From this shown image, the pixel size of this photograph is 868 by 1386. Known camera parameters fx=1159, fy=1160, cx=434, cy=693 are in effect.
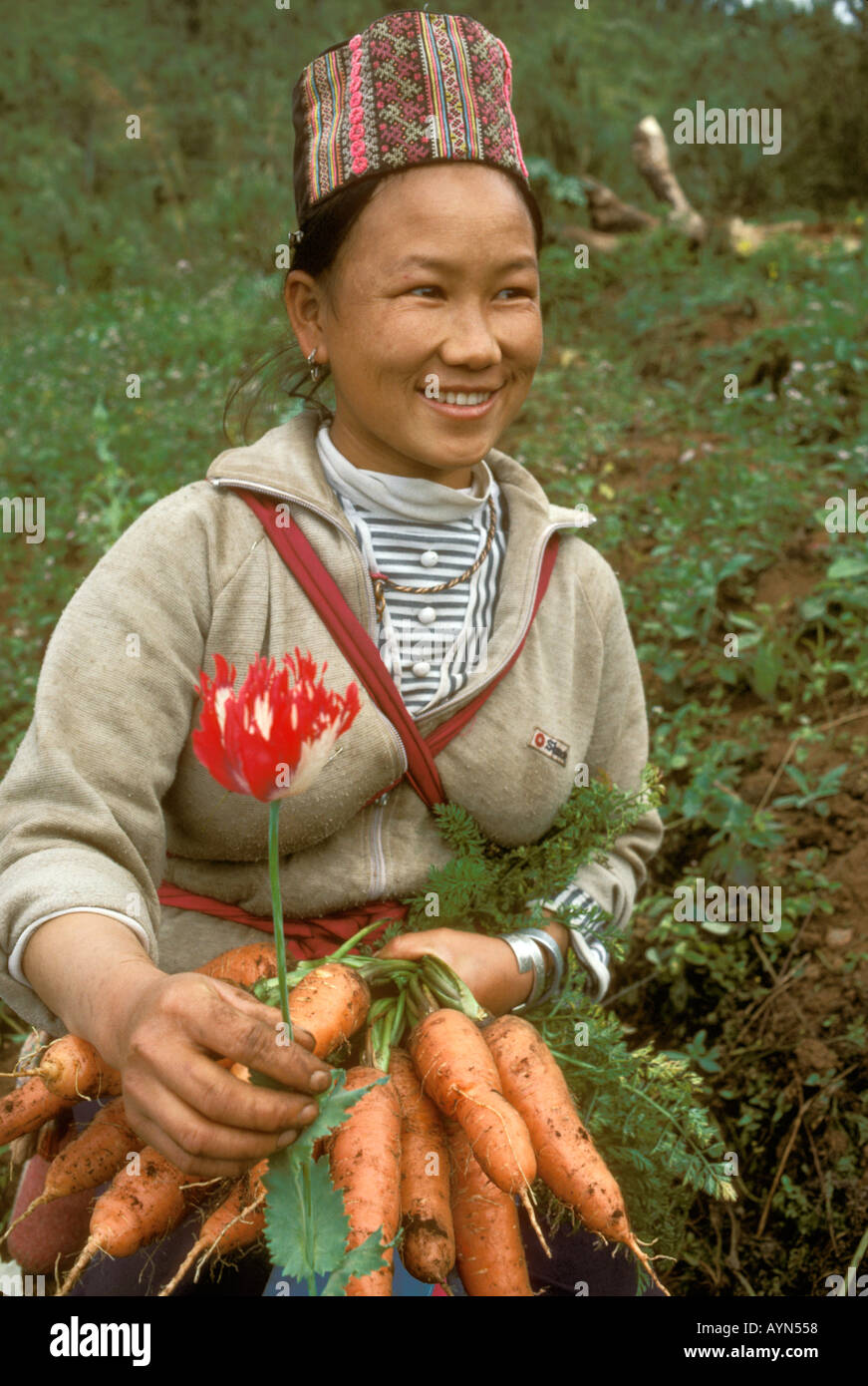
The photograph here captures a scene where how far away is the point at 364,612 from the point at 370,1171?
2.62 ft

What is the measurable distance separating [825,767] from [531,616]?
1.47 metres

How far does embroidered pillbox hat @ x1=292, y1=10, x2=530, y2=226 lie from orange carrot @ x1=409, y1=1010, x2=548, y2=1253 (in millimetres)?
1225

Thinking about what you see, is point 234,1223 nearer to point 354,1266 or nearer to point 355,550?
point 354,1266

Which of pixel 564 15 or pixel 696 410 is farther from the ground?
pixel 564 15

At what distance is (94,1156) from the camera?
151cm

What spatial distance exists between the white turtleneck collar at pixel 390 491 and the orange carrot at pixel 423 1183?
2.77ft

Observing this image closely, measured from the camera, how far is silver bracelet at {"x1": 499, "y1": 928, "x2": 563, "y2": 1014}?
72.1 inches

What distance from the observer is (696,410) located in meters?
5.02

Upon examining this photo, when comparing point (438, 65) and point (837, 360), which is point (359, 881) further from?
point (837, 360)

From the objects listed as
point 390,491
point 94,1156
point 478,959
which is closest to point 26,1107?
point 94,1156

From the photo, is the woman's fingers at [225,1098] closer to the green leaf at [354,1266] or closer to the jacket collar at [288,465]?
the green leaf at [354,1266]

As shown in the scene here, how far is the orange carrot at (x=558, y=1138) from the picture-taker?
1523 millimetres

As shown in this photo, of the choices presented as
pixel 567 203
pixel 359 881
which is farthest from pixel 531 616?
pixel 567 203

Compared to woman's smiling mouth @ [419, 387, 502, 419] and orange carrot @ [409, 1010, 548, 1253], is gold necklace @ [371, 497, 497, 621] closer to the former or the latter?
woman's smiling mouth @ [419, 387, 502, 419]
